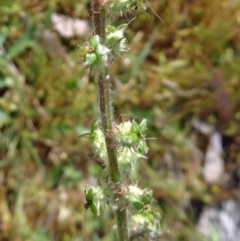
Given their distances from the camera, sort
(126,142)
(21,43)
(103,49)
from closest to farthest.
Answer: (103,49) < (126,142) < (21,43)

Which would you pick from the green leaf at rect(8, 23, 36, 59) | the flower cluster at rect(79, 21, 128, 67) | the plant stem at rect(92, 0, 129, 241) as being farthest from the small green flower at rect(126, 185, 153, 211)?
the green leaf at rect(8, 23, 36, 59)

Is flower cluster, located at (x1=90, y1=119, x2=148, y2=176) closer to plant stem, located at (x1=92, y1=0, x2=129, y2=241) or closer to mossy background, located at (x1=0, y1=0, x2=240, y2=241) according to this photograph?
plant stem, located at (x1=92, y1=0, x2=129, y2=241)

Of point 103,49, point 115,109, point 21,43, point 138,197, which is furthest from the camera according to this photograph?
point 115,109

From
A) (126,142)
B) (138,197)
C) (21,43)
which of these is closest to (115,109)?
(21,43)

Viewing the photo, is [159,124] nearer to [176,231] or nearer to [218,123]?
[218,123]

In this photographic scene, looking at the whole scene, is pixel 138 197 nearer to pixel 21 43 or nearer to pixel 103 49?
pixel 103 49

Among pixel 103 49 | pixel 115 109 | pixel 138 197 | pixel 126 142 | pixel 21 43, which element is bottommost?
pixel 115 109

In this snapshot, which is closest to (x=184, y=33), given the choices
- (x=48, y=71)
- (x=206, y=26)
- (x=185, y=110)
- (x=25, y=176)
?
(x=206, y=26)
